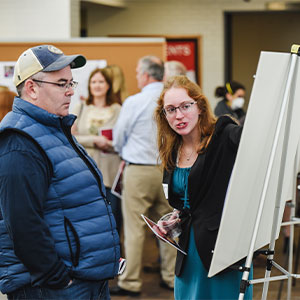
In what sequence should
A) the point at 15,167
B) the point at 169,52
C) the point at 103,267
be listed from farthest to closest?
the point at 169,52, the point at 103,267, the point at 15,167

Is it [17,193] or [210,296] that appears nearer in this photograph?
[17,193]

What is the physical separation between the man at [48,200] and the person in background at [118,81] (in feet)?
10.2

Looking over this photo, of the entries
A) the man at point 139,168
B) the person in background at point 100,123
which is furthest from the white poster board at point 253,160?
the person in background at point 100,123

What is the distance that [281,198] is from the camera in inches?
102

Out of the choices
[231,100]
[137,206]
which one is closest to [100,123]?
[137,206]

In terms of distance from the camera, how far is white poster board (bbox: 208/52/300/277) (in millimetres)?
2133

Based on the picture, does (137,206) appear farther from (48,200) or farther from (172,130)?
(48,200)

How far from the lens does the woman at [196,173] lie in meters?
2.64

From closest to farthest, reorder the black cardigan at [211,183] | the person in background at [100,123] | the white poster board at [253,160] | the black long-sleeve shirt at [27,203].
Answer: the white poster board at [253,160], the black long-sleeve shirt at [27,203], the black cardigan at [211,183], the person in background at [100,123]

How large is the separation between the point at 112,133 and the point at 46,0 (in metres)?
2.48

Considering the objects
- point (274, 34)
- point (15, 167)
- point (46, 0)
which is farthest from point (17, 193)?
point (274, 34)

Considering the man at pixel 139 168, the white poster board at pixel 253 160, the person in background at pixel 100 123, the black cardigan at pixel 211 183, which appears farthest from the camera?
the person in background at pixel 100 123

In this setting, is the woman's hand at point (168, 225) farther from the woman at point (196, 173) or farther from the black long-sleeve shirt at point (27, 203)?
the black long-sleeve shirt at point (27, 203)

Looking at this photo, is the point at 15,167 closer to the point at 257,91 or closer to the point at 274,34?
the point at 257,91
